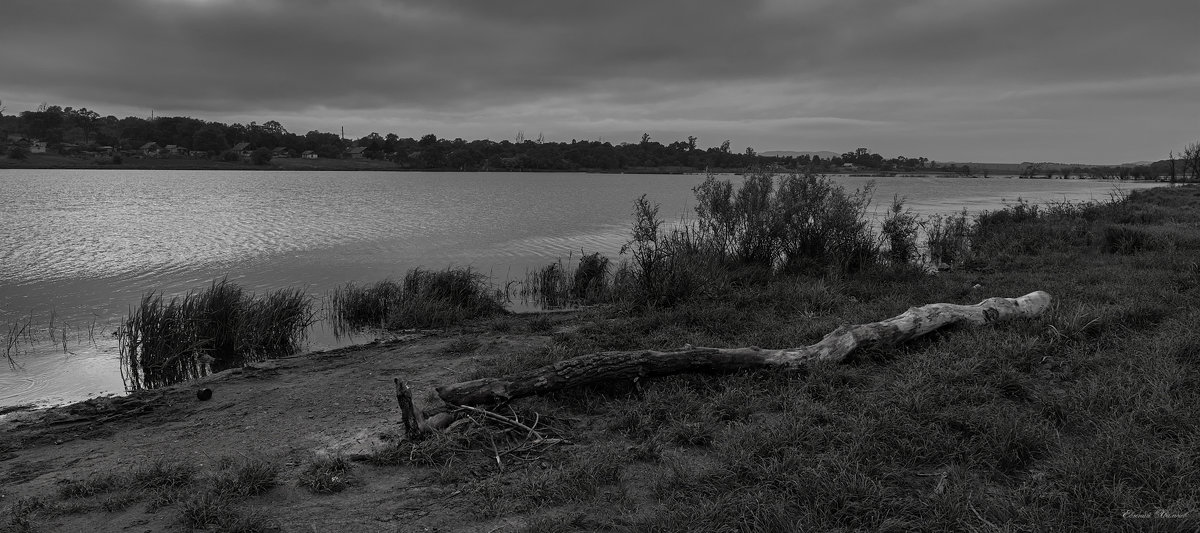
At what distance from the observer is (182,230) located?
23.2 metres

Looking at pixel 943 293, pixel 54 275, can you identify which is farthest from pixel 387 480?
pixel 54 275

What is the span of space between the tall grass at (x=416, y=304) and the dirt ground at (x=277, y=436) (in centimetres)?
202

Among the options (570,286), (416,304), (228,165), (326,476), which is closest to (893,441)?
(326,476)

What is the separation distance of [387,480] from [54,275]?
14.6 m

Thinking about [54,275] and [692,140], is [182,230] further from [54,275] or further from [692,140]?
[692,140]

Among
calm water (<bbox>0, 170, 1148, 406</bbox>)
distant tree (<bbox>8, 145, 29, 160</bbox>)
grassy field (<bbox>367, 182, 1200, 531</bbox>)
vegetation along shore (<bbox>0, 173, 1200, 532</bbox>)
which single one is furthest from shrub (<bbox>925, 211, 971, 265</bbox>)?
distant tree (<bbox>8, 145, 29, 160</bbox>)

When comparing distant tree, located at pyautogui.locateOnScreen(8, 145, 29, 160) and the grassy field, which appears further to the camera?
distant tree, located at pyautogui.locateOnScreen(8, 145, 29, 160)

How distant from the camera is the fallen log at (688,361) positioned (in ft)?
17.3

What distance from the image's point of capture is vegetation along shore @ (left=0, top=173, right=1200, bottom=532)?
11.7 feet

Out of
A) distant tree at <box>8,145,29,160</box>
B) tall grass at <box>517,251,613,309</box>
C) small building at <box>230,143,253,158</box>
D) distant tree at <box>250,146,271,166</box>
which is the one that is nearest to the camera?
tall grass at <box>517,251,613,309</box>

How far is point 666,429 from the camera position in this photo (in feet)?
15.6

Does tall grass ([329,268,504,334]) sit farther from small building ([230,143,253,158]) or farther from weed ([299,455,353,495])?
small building ([230,143,253,158])

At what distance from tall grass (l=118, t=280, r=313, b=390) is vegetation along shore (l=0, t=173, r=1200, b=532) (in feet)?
0.13

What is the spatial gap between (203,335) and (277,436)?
16.5 ft
